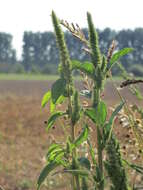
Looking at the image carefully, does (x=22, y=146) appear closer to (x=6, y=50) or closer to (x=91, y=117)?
(x=91, y=117)

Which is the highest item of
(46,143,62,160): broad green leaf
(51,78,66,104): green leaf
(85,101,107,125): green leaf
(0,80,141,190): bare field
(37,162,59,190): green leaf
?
(51,78,66,104): green leaf

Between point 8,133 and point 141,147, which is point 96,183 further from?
point 8,133

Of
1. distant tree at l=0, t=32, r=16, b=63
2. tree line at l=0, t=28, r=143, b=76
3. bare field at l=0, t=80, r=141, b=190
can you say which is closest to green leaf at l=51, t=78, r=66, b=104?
bare field at l=0, t=80, r=141, b=190

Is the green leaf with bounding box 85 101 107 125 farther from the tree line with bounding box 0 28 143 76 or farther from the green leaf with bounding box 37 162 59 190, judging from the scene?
the tree line with bounding box 0 28 143 76

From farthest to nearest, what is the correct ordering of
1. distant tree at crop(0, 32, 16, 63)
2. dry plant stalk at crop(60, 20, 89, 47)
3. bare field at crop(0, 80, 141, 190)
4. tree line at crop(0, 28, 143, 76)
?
distant tree at crop(0, 32, 16, 63) < tree line at crop(0, 28, 143, 76) < bare field at crop(0, 80, 141, 190) < dry plant stalk at crop(60, 20, 89, 47)

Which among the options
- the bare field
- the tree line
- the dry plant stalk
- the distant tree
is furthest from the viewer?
the distant tree

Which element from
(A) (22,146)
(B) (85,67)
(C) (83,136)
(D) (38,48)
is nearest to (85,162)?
(C) (83,136)

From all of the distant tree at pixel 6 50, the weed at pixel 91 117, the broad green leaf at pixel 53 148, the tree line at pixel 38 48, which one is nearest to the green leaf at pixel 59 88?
the weed at pixel 91 117

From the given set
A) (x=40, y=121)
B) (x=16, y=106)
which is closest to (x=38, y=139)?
(x=40, y=121)

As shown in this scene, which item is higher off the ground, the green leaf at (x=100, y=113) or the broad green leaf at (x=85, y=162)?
the green leaf at (x=100, y=113)

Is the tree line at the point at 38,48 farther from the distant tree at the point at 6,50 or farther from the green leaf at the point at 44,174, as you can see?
the green leaf at the point at 44,174

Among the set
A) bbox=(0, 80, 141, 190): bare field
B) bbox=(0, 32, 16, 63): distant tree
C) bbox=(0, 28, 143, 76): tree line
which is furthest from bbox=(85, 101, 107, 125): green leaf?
bbox=(0, 32, 16, 63): distant tree

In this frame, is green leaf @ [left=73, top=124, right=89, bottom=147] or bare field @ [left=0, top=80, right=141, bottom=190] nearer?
green leaf @ [left=73, top=124, right=89, bottom=147]

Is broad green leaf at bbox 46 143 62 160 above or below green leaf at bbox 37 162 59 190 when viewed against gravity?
above
